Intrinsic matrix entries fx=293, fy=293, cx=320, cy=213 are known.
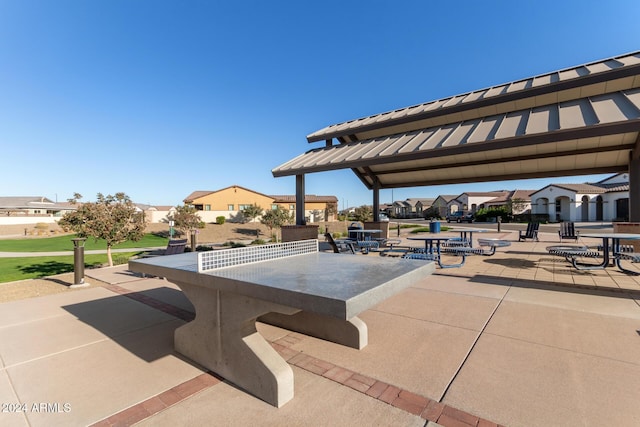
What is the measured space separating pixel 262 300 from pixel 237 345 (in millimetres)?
789

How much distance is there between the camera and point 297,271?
357 centimetres

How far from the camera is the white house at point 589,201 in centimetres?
3888

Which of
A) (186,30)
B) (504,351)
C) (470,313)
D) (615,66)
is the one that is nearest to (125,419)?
(504,351)

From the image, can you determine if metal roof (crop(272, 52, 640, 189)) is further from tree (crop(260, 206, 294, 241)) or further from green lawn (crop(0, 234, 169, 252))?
green lawn (crop(0, 234, 169, 252))

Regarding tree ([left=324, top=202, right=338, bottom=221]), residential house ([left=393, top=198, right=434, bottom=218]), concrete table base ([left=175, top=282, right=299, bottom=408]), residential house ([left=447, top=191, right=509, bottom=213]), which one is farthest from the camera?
residential house ([left=393, top=198, right=434, bottom=218])

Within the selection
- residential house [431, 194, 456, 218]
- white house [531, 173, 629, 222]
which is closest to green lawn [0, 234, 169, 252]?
white house [531, 173, 629, 222]

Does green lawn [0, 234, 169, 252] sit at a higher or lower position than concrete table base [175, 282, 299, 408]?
lower

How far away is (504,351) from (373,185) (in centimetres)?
1311

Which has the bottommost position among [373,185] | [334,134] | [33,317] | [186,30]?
[33,317]

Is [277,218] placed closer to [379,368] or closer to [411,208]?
[379,368]

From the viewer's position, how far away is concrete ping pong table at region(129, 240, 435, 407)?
2501mm

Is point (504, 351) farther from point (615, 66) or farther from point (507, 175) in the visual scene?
point (507, 175)

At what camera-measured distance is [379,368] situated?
3.49 metres

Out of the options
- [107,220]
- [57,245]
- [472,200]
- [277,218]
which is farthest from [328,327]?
[472,200]
